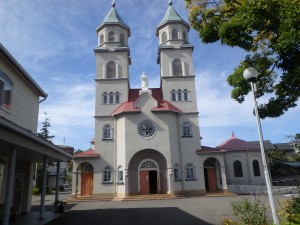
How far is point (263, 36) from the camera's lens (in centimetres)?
1142

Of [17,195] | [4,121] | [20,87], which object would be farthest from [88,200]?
[4,121]

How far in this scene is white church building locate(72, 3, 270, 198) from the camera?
28.4 metres

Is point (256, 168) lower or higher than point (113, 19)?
lower

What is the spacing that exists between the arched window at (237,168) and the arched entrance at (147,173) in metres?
11.6

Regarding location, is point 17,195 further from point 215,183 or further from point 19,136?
point 215,183

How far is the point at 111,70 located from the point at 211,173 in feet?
53.5

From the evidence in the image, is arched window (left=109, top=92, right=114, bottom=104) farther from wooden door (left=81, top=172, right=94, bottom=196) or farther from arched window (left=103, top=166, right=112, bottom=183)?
wooden door (left=81, top=172, right=94, bottom=196)

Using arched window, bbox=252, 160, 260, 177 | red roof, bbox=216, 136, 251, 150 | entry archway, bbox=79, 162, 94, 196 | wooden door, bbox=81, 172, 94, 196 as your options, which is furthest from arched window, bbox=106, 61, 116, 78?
arched window, bbox=252, 160, 260, 177

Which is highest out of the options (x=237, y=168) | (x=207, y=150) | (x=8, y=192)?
(x=207, y=150)

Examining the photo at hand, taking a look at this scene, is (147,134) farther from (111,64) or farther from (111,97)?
(111,64)

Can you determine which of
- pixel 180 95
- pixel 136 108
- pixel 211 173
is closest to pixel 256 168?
pixel 211 173

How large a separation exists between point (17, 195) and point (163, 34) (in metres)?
24.5

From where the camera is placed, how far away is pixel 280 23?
8.43 m

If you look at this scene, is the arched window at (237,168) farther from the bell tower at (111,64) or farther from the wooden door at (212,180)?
the bell tower at (111,64)
